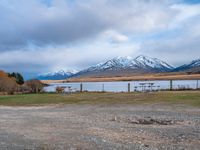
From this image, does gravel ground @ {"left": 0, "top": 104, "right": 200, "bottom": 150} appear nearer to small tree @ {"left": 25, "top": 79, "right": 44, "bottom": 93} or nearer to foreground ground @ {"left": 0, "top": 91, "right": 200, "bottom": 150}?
foreground ground @ {"left": 0, "top": 91, "right": 200, "bottom": 150}

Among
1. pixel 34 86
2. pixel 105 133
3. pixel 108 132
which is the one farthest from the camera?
pixel 34 86

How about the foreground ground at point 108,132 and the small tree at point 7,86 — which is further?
the small tree at point 7,86

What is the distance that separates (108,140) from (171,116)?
8879 millimetres

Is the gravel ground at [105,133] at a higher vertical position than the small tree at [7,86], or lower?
lower

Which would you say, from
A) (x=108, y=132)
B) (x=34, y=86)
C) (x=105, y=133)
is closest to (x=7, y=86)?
(x=34, y=86)

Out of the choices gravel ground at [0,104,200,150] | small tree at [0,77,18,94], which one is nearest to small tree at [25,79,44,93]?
small tree at [0,77,18,94]

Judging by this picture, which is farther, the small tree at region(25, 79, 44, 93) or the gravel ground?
the small tree at region(25, 79, 44, 93)

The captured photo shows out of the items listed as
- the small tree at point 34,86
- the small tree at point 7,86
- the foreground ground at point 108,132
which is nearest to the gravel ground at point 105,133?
the foreground ground at point 108,132

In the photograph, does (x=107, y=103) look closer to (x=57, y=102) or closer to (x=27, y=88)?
(x=57, y=102)

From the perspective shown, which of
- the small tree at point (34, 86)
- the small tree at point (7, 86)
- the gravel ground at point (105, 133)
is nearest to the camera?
the gravel ground at point (105, 133)

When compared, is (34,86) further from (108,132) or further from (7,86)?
(108,132)

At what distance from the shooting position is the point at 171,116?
22797 millimetres

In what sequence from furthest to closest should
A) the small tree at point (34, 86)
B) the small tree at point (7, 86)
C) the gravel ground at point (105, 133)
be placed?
the small tree at point (7, 86), the small tree at point (34, 86), the gravel ground at point (105, 133)

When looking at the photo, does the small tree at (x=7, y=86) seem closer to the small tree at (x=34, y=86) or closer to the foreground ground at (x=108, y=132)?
the small tree at (x=34, y=86)
